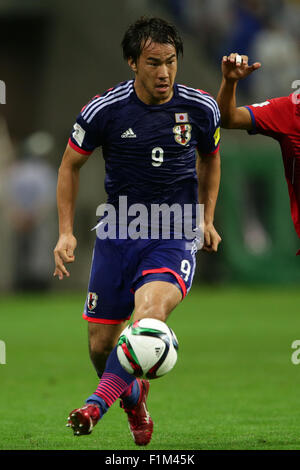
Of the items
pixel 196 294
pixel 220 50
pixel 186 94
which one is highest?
pixel 220 50

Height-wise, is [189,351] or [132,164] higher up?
[132,164]

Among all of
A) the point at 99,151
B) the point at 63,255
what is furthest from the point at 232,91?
the point at 99,151

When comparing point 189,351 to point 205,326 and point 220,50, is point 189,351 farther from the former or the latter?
point 220,50

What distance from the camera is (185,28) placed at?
23953 millimetres

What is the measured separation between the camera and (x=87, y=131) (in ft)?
20.8

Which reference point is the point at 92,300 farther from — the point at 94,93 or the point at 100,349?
the point at 94,93

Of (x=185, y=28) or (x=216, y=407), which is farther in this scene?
(x=185, y=28)

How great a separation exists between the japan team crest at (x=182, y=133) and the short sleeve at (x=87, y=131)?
19.1 inches

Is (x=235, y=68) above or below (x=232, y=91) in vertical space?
above

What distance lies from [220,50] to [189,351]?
12631mm

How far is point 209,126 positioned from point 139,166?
0.53m
